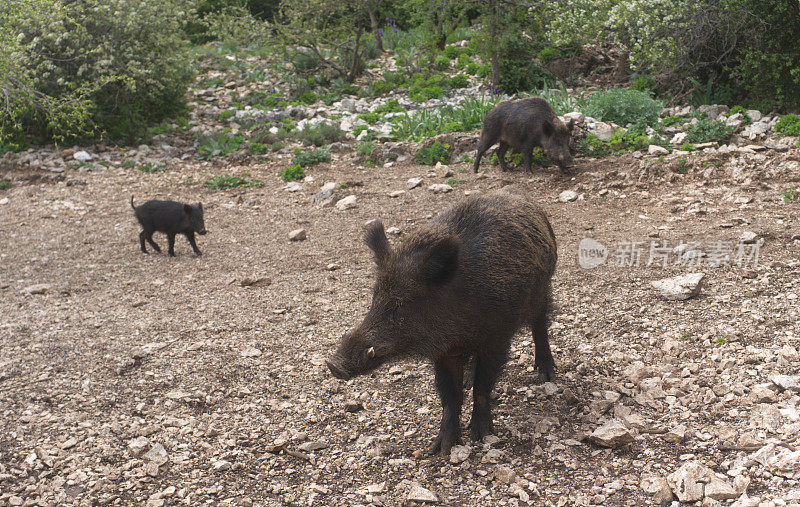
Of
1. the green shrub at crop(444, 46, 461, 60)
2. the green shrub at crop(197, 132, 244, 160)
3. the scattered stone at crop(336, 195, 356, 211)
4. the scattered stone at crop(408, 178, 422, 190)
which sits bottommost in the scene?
the green shrub at crop(197, 132, 244, 160)

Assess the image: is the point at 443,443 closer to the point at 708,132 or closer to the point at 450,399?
the point at 450,399

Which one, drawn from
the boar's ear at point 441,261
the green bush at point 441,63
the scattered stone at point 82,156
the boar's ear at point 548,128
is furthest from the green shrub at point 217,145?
the boar's ear at point 441,261

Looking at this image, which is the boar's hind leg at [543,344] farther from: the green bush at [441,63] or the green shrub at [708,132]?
the green bush at [441,63]

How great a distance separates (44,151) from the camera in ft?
42.1

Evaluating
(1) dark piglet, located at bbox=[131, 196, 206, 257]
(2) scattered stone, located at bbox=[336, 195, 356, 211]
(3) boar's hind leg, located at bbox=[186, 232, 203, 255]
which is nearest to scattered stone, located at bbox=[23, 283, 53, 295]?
(1) dark piglet, located at bbox=[131, 196, 206, 257]

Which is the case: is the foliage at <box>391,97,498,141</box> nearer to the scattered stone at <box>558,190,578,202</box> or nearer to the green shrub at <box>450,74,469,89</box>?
the green shrub at <box>450,74,469,89</box>

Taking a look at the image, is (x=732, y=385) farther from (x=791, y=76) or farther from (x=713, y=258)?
(x=791, y=76)

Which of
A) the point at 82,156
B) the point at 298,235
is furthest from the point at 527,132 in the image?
the point at 82,156

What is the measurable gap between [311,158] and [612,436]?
28.3 ft

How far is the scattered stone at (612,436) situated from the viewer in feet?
11.8

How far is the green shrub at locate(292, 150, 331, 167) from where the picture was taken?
445 inches

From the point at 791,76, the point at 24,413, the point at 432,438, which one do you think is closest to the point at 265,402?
the point at 432,438

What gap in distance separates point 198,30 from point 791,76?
19.5 m

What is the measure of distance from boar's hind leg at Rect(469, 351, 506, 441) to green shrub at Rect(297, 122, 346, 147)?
9.05 m
